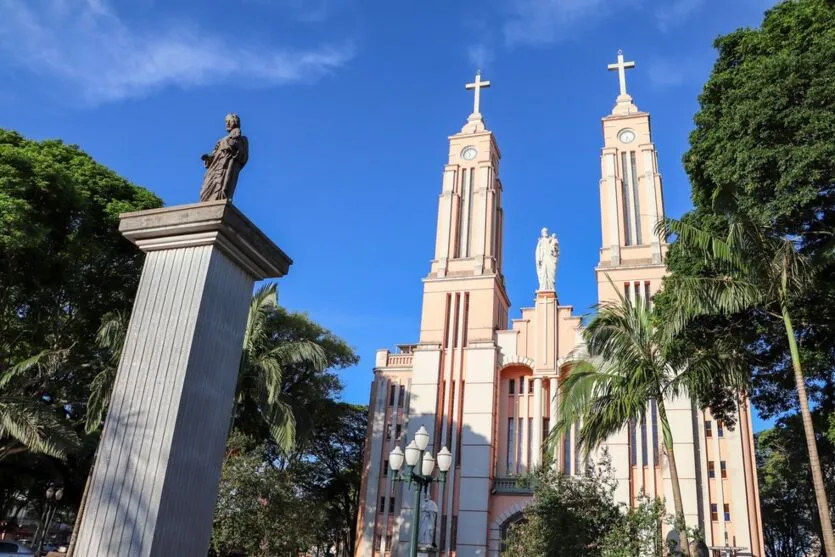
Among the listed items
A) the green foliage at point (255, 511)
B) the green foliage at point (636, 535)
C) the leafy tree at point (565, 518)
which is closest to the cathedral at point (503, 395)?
the green foliage at point (255, 511)

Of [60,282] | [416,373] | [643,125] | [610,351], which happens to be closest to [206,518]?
[610,351]

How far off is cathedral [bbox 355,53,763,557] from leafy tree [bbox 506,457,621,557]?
7.88 metres

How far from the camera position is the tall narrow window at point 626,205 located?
28.0 m

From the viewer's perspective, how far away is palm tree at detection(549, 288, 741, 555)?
40.2 ft

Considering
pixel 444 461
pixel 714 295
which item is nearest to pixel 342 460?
pixel 444 461

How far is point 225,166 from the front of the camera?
261 inches

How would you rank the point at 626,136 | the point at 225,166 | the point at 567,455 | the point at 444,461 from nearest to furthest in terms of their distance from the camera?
the point at 225,166 → the point at 444,461 → the point at 567,455 → the point at 626,136

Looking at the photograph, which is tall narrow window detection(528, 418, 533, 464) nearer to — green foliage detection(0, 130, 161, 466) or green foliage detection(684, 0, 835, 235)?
green foliage detection(684, 0, 835, 235)

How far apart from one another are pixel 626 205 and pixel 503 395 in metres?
9.15

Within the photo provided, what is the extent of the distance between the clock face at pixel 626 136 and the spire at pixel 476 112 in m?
6.45

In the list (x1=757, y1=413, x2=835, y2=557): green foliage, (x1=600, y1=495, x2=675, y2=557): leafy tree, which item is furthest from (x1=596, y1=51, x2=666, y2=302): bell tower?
(x1=600, y1=495, x2=675, y2=557): leafy tree

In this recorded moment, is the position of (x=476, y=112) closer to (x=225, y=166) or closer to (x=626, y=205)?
(x=626, y=205)

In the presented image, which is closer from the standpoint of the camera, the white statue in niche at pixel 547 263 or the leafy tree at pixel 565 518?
the leafy tree at pixel 565 518

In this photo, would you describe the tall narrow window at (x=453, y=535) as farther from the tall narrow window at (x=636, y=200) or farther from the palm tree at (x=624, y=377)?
the palm tree at (x=624, y=377)
